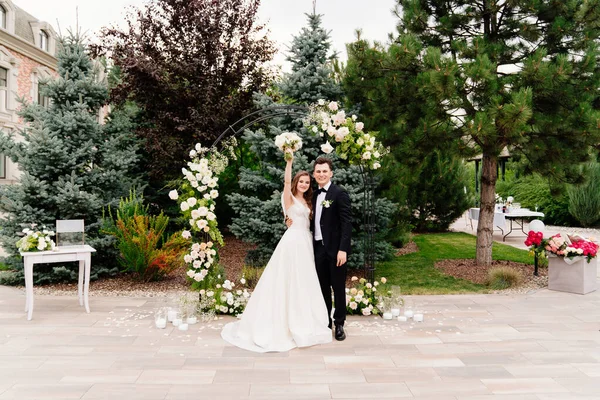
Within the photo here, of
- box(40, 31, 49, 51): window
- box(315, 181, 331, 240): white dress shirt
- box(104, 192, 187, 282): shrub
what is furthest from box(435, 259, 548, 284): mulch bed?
box(40, 31, 49, 51): window

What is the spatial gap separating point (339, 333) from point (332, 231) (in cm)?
107

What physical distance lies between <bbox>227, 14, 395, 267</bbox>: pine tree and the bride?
7.97 feet

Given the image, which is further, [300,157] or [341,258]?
[300,157]

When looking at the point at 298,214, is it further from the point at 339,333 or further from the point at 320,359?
the point at 320,359

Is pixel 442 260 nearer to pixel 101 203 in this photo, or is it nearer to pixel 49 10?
pixel 101 203

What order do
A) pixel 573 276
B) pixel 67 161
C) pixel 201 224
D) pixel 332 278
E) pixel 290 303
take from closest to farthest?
pixel 290 303
pixel 332 278
pixel 201 224
pixel 573 276
pixel 67 161

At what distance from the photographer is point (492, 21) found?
7.89 meters

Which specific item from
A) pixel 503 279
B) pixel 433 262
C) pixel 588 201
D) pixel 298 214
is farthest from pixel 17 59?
pixel 588 201

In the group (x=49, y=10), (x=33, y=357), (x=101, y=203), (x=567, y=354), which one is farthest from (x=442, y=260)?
(x=49, y=10)

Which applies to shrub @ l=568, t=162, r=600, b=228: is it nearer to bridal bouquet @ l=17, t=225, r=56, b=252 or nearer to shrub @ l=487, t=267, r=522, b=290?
shrub @ l=487, t=267, r=522, b=290

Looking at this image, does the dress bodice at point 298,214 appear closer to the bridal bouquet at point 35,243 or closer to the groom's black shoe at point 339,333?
the groom's black shoe at point 339,333

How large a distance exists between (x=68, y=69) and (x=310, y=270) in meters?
5.73

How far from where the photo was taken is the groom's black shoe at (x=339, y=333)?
4755 mm

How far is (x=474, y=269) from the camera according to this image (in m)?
8.32
